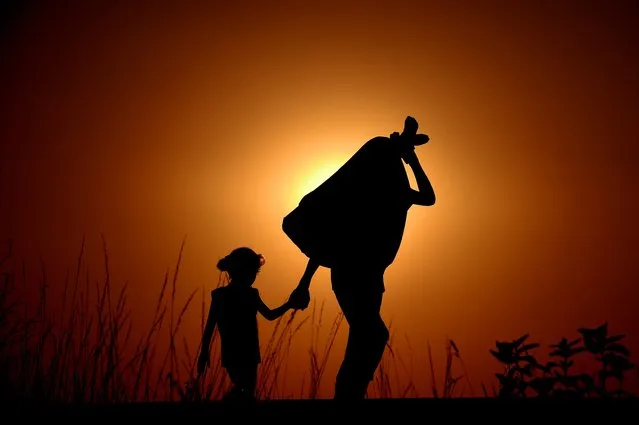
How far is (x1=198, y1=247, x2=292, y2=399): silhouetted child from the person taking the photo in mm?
3920

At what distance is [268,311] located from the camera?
3.94 metres

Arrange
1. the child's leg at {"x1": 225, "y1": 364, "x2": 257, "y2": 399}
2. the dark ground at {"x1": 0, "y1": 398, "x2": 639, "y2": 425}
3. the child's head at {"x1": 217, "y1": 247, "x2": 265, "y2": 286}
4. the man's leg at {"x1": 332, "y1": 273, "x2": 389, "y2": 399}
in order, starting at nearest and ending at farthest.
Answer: the dark ground at {"x1": 0, "y1": 398, "x2": 639, "y2": 425} < the man's leg at {"x1": 332, "y1": 273, "x2": 389, "y2": 399} < the child's leg at {"x1": 225, "y1": 364, "x2": 257, "y2": 399} < the child's head at {"x1": 217, "y1": 247, "x2": 265, "y2": 286}

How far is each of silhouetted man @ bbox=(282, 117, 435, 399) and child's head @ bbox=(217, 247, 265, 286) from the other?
3.11 feet

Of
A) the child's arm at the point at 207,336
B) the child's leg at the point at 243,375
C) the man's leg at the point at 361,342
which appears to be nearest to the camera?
the man's leg at the point at 361,342

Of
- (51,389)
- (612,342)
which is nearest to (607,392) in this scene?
(612,342)

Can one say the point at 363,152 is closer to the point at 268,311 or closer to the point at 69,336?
the point at 268,311

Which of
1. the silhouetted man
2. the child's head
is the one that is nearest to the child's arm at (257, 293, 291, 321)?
the child's head

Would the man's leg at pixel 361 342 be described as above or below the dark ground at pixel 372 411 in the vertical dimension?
above

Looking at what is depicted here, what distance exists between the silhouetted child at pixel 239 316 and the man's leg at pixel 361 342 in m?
0.93

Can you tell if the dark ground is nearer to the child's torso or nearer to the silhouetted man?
the silhouetted man

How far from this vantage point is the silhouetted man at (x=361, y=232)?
2928mm

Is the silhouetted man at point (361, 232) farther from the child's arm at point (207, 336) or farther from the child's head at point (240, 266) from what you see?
the child's head at point (240, 266)

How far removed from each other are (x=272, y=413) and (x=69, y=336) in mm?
1662

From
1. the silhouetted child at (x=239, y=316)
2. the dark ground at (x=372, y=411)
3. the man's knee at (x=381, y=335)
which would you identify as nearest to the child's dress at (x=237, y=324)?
the silhouetted child at (x=239, y=316)
